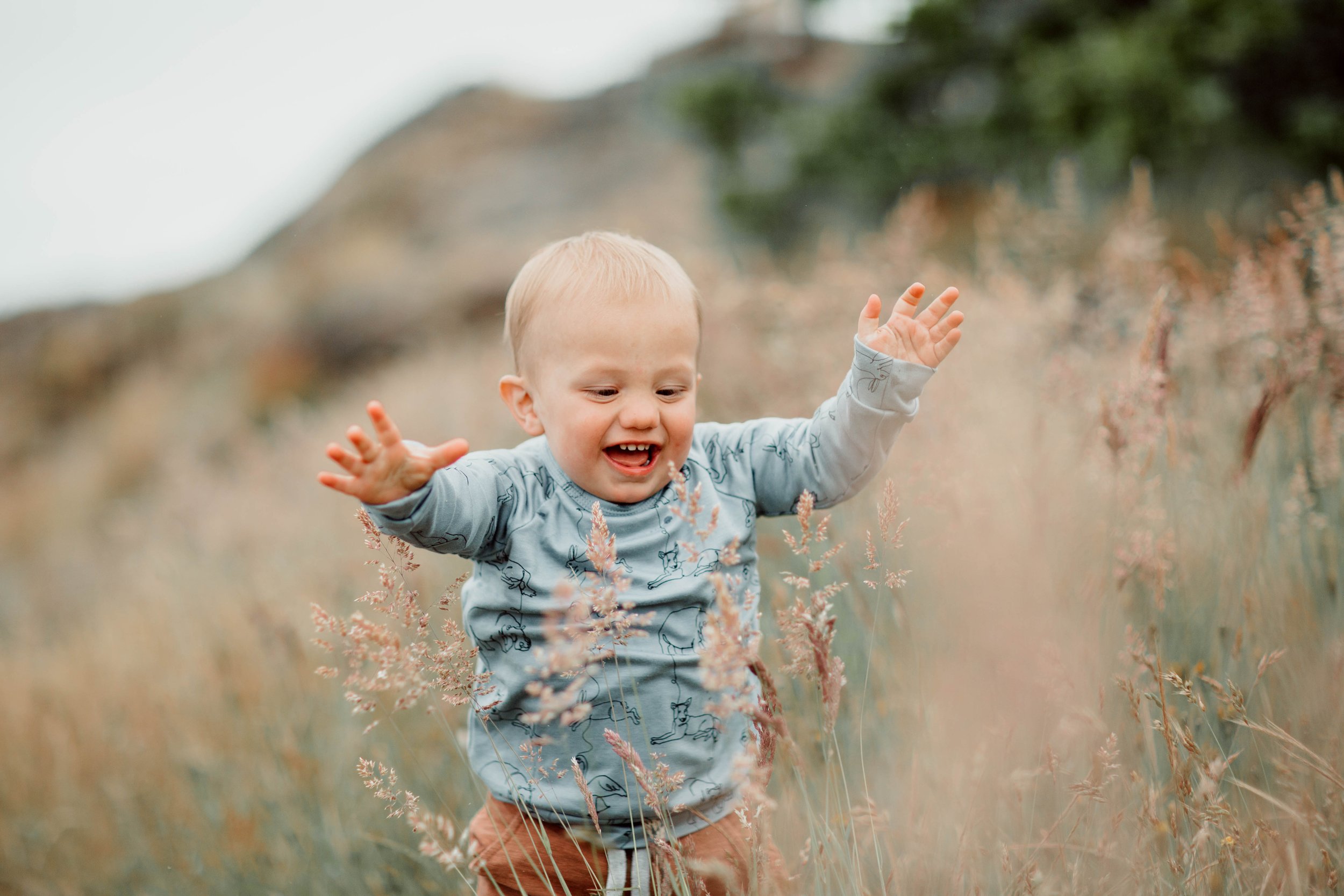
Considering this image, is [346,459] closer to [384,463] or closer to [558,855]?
[384,463]

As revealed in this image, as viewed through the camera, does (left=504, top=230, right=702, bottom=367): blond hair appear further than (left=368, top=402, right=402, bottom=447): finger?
Yes

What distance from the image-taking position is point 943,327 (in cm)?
145

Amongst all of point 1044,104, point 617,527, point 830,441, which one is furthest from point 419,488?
point 1044,104

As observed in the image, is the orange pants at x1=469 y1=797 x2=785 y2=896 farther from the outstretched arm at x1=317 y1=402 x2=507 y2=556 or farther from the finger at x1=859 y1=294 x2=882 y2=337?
the finger at x1=859 y1=294 x2=882 y2=337

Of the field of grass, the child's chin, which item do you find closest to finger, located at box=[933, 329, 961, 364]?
the field of grass

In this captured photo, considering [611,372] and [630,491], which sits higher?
[611,372]

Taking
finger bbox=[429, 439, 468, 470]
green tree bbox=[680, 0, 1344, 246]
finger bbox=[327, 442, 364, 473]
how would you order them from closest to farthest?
finger bbox=[327, 442, 364, 473]
finger bbox=[429, 439, 468, 470]
green tree bbox=[680, 0, 1344, 246]

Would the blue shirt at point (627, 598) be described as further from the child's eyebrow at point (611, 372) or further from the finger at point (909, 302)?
the child's eyebrow at point (611, 372)

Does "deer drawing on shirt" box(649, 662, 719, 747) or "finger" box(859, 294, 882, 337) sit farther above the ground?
"finger" box(859, 294, 882, 337)

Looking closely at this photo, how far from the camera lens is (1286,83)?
6383mm

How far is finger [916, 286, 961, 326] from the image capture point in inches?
55.4

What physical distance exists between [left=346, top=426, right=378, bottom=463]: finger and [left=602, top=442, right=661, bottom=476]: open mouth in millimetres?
435

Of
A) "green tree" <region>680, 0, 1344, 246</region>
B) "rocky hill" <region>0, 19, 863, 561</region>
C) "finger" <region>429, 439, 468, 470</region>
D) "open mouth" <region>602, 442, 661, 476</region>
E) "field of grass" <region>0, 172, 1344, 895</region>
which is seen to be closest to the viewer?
"finger" <region>429, 439, 468, 470</region>

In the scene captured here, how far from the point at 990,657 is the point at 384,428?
131cm
